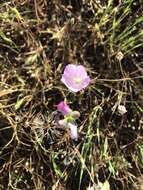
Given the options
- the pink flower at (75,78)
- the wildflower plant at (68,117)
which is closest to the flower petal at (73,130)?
the wildflower plant at (68,117)

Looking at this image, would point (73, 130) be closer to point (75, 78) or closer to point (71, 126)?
point (71, 126)

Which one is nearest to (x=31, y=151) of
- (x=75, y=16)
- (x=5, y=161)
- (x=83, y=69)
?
(x=5, y=161)

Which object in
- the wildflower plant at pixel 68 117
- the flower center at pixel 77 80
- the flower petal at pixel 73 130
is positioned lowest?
the flower petal at pixel 73 130

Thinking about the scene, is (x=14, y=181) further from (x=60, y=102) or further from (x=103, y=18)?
(x=103, y=18)

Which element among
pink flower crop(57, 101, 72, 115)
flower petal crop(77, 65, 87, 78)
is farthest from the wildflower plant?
flower petal crop(77, 65, 87, 78)

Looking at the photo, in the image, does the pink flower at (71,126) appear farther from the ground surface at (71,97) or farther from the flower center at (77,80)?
the flower center at (77,80)

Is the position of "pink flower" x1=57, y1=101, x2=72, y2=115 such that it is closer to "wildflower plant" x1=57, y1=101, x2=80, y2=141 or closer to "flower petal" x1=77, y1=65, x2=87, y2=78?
"wildflower plant" x1=57, y1=101, x2=80, y2=141
